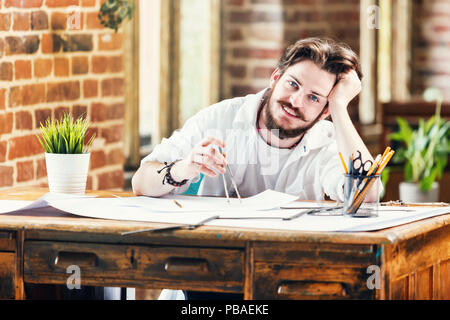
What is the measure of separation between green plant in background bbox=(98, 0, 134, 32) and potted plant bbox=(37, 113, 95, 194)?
988mm

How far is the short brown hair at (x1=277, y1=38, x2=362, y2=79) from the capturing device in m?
2.44

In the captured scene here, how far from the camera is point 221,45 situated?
4422mm

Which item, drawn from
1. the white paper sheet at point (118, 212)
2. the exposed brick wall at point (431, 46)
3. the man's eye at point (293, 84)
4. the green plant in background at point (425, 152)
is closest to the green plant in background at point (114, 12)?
the man's eye at point (293, 84)

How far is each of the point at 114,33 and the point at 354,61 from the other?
1.27 m

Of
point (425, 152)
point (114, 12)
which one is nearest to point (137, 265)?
point (114, 12)

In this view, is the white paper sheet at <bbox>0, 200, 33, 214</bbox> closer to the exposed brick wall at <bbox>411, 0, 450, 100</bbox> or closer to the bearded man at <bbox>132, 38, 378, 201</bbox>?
the bearded man at <bbox>132, 38, 378, 201</bbox>

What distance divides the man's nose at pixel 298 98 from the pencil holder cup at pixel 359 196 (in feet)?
1.37

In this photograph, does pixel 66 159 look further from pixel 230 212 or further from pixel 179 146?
→ pixel 230 212

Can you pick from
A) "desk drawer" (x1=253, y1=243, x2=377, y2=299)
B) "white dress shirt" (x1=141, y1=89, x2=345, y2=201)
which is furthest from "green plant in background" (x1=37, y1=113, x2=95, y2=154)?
"desk drawer" (x1=253, y1=243, x2=377, y2=299)

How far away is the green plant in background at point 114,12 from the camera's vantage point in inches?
130

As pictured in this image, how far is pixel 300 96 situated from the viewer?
2.41 metres

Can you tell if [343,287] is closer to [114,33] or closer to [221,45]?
[114,33]

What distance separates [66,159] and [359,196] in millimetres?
873

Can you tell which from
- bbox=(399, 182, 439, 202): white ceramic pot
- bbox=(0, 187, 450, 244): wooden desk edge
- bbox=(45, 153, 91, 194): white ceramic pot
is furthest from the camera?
bbox=(399, 182, 439, 202): white ceramic pot
